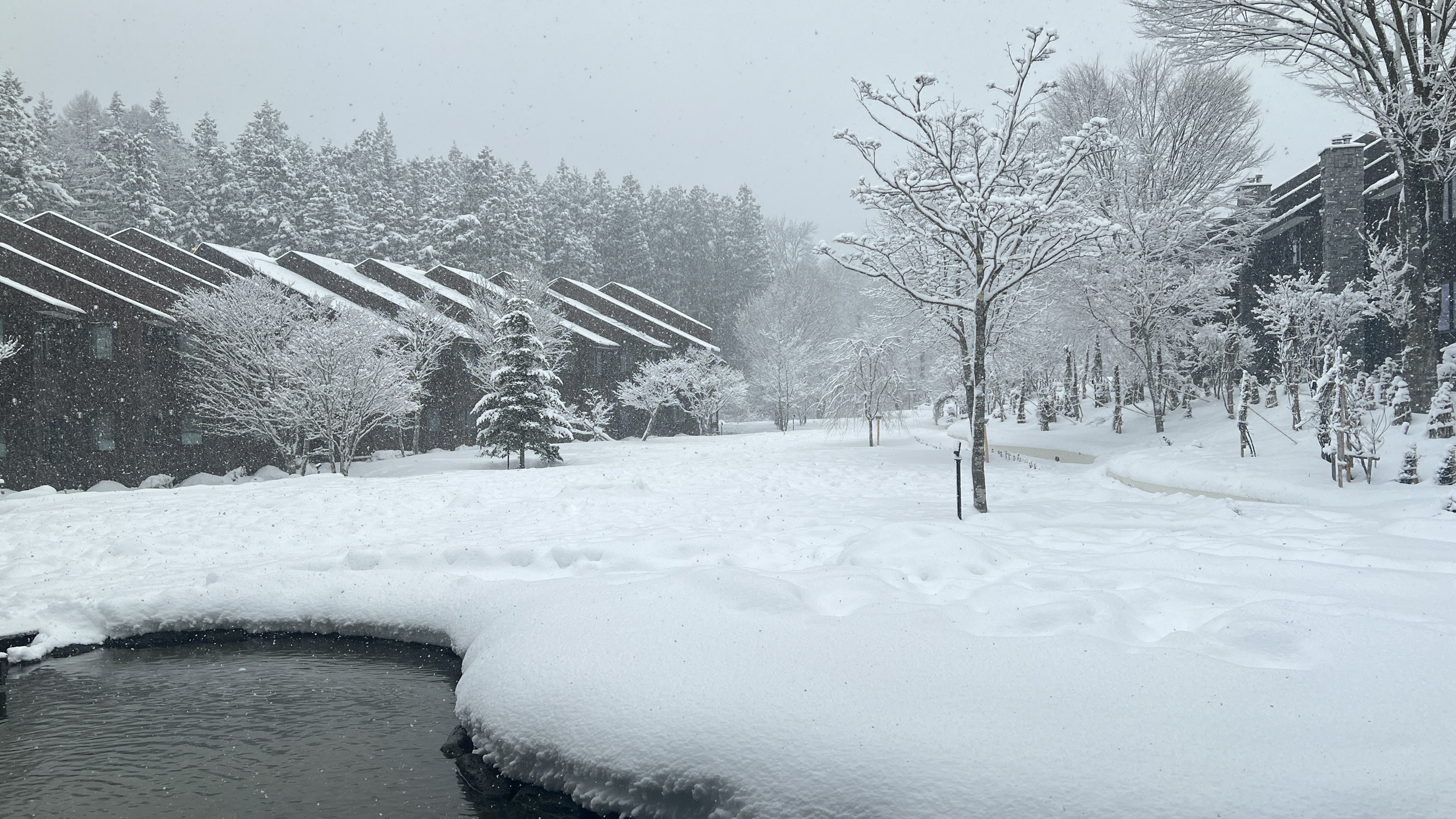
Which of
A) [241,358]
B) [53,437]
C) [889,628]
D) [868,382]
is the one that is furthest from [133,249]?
[889,628]

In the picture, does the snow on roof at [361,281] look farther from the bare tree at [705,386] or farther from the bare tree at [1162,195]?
the bare tree at [1162,195]

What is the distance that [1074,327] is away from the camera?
86.7 feet

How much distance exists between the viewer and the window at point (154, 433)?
25.2 meters

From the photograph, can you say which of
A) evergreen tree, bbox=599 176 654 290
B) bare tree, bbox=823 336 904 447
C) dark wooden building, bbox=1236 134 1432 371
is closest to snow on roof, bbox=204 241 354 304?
bare tree, bbox=823 336 904 447

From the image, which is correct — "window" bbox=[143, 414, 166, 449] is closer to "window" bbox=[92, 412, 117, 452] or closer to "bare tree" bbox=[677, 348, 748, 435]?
"window" bbox=[92, 412, 117, 452]

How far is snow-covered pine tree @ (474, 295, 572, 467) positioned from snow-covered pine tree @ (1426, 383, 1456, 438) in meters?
21.0

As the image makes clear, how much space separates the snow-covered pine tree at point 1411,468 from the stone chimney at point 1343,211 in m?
15.1

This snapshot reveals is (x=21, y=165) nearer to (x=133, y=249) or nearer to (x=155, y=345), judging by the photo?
(x=133, y=249)

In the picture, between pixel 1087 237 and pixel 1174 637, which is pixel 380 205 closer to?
pixel 1087 237

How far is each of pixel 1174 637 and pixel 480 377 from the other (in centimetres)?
3100

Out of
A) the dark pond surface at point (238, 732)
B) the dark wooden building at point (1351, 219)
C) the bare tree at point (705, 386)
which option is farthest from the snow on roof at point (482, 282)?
the dark wooden building at point (1351, 219)

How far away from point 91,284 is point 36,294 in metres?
1.54

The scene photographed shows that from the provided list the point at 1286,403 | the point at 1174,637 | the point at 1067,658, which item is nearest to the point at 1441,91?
the point at 1286,403

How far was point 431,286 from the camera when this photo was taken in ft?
Answer: 118
